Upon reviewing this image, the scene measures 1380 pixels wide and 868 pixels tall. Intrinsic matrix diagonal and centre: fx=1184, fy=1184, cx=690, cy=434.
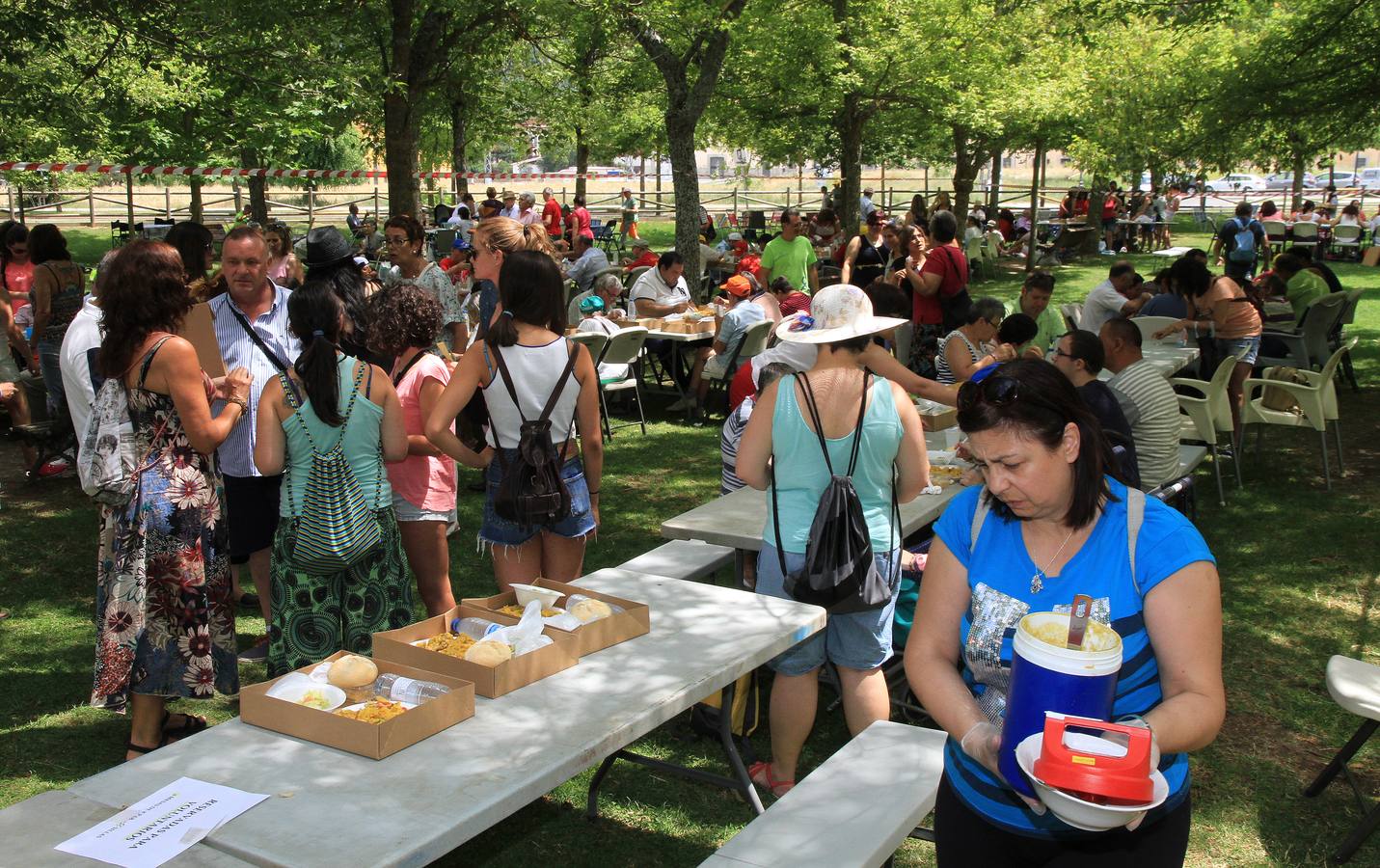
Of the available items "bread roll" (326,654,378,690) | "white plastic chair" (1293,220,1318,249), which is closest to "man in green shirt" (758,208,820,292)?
"bread roll" (326,654,378,690)

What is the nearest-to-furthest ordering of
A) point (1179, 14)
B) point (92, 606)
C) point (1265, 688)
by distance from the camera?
point (1265, 688), point (92, 606), point (1179, 14)

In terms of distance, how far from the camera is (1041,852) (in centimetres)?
217

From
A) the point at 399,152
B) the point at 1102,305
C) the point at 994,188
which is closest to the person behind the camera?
the point at 1102,305

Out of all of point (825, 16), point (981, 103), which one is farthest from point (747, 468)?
point (981, 103)

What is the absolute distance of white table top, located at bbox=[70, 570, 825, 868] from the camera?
2.30 m

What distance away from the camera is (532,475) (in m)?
3.99

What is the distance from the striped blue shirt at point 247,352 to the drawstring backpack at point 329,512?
0.72 metres

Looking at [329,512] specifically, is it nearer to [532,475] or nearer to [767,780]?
[532,475]

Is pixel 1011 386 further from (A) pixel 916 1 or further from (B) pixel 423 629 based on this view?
(A) pixel 916 1

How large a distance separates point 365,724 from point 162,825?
448mm

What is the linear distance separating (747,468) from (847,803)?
106 centimetres

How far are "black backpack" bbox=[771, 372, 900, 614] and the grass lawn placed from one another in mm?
911

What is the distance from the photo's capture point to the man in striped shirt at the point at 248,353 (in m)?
4.49

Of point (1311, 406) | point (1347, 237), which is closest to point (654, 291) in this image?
point (1311, 406)
